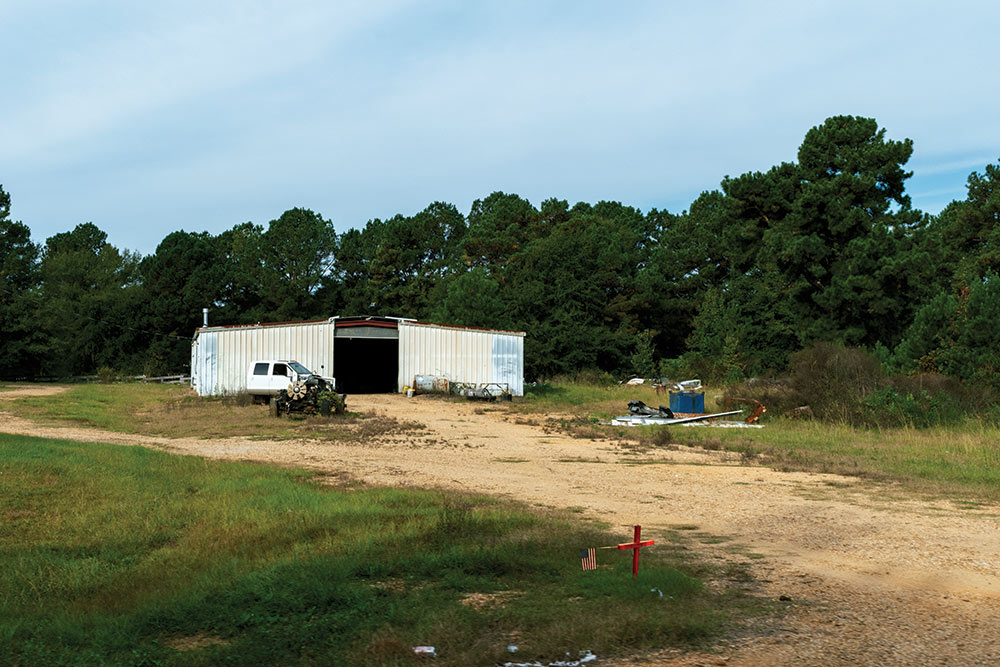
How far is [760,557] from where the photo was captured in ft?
27.3

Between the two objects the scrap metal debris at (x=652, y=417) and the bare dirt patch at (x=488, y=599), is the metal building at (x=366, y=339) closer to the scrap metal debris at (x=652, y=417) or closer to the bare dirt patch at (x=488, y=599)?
the scrap metal debris at (x=652, y=417)

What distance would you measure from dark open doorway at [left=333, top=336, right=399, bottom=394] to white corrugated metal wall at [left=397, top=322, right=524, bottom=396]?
6227mm

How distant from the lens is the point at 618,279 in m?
58.5

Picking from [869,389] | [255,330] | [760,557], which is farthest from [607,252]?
[760,557]

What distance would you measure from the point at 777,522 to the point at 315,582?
6.08 m

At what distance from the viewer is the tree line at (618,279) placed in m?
41.7

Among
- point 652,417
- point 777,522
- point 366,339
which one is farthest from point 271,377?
point 777,522

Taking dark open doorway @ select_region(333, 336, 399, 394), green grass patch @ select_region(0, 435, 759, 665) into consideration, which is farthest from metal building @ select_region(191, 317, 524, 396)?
green grass patch @ select_region(0, 435, 759, 665)

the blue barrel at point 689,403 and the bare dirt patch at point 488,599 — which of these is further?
the blue barrel at point 689,403

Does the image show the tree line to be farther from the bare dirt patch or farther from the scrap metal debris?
the bare dirt patch

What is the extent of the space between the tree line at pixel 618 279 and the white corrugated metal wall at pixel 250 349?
14758mm

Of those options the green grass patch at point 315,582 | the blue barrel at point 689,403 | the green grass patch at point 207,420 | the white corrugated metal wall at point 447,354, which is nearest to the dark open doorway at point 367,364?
the white corrugated metal wall at point 447,354

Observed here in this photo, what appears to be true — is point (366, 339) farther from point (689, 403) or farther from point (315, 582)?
point (315, 582)

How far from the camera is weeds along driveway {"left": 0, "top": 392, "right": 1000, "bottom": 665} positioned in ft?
18.9
